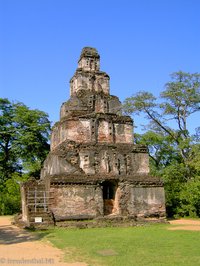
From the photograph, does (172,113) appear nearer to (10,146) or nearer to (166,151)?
(166,151)

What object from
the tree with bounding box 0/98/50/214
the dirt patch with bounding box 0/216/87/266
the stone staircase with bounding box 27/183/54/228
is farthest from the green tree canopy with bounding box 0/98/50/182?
the dirt patch with bounding box 0/216/87/266

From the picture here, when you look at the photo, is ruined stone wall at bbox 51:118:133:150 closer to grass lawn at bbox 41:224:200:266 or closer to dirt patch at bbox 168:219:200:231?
dirt patch at bbox 168:219:200:231

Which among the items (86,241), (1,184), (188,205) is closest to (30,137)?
(1,184)

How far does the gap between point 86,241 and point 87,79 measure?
51.3 feet

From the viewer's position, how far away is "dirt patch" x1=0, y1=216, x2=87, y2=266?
378 inches

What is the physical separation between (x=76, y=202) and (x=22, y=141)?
19768mm

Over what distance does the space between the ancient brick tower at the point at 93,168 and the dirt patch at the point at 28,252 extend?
4.29m

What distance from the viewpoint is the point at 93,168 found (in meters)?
22.0

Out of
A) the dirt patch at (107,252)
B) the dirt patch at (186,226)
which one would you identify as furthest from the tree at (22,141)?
the dirt patch at (107,252)

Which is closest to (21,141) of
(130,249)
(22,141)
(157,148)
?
(22,141)

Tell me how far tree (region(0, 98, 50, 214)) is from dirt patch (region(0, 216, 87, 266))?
75.3ft

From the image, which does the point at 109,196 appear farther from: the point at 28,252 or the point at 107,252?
the point at 28,252

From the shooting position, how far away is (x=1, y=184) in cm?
3525

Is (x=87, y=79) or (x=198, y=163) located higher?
(x=87, y=79)
